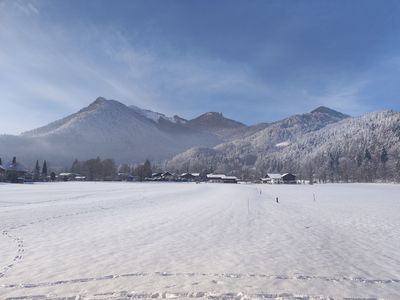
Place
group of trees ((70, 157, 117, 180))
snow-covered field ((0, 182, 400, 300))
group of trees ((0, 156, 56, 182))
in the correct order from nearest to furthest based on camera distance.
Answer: snow-covered field ((0, 182, 400, 300)), group of trees ((0, 156, 56, 182)), group of trees ((70, 157, 117, 180))

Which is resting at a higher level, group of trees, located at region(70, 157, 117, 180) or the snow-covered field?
group of trees, located at region(70, 157, 117, 180)

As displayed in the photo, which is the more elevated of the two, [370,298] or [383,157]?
[383,157]

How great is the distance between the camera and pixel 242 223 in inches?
810

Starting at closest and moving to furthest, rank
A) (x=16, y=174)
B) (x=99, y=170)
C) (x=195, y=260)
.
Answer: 1. (x=195, y=260)
2. (x=16, y=174)
3. (x=99, y=170)

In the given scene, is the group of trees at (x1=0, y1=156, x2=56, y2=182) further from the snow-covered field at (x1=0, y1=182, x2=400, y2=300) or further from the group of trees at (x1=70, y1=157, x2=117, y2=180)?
the snow-covered field at (x1=0, y1=182, x2=400, y2=300)

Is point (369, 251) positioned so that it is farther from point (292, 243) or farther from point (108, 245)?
point (108, 245)

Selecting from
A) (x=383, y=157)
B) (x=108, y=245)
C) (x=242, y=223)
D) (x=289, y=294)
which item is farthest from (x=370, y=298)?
(x=383, y=157)

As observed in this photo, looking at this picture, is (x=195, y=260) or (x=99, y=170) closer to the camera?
(x=195, y=260)

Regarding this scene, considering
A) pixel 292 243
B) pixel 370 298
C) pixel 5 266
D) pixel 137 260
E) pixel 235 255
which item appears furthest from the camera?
pixel 292 243

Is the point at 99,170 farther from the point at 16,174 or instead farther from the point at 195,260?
the point at 195,260

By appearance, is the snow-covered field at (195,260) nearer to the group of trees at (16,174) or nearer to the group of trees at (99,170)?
the group of trees at (16,174)

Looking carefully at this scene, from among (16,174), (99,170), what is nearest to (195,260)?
(16,174)

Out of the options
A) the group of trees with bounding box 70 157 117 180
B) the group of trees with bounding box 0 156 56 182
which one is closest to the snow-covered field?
the group of trees with bounding box 0 156 56 182

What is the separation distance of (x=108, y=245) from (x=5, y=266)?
13.2ft
